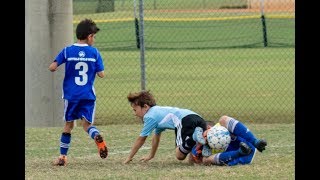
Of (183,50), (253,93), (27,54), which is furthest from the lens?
(183,50)

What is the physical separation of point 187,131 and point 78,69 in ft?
4.39

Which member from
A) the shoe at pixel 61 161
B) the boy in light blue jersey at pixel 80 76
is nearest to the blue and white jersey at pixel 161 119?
the boy in light blue jersey at pixel 80 76

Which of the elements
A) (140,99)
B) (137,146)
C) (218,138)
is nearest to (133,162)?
(137,146)

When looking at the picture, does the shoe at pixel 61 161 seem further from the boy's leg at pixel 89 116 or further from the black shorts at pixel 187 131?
the black shorts at pixel 187 131

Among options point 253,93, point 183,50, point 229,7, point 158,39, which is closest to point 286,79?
point 253,93

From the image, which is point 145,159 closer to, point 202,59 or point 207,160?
point 207,160

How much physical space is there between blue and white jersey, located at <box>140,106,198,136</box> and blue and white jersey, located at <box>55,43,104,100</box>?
70 cm

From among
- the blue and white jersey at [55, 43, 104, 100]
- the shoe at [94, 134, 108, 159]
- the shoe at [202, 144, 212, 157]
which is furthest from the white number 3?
the shoe at [202, 144, 212, 157]

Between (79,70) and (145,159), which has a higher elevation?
(79,70)

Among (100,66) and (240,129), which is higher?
(100,66)

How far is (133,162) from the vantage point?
10.2 m
